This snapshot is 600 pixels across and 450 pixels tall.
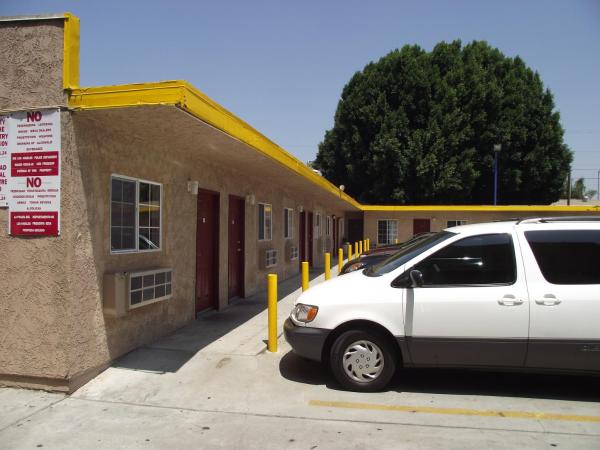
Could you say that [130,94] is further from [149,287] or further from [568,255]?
[568,255]

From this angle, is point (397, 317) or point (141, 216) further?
point (141, 216)

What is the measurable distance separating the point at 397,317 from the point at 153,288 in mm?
3115

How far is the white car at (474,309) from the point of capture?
14.4ft

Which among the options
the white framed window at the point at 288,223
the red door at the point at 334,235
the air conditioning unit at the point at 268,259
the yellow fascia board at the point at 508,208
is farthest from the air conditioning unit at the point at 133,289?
the yellow fascia board at the point at 508,208

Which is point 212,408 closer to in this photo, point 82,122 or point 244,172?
point 82,122

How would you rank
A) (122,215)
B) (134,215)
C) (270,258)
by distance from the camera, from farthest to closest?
(270,258)
(134,215)
(122,215)

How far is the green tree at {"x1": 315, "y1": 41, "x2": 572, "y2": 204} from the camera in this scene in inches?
1140

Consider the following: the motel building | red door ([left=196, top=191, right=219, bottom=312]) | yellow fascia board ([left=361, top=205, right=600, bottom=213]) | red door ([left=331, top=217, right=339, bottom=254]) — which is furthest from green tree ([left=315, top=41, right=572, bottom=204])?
the motel building

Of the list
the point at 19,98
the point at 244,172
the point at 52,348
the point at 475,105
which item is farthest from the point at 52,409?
the point at 475,105

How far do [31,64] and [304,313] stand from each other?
379cm

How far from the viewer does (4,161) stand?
4.81 meters

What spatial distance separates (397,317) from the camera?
4598mm

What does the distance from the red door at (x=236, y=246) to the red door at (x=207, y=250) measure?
78 cm

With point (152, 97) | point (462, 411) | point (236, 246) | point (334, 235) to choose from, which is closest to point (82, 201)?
point (152, 97)
